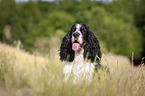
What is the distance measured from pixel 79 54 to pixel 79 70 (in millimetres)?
416

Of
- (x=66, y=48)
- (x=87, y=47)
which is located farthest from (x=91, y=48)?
(x=66, y=48)

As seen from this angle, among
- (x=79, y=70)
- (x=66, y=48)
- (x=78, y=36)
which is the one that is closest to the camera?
(x=79, y=70)

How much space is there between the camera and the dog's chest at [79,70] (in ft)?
10.1

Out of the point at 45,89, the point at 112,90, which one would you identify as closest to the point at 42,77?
the point at 45,89

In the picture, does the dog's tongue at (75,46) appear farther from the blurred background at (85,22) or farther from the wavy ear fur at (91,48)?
the blurred background at (85,22)

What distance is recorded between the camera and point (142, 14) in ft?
93.8

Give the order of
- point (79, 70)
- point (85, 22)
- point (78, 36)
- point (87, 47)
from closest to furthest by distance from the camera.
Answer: point (79, 70) → point (78, 36) → point (87, 47) → point (85, 22)

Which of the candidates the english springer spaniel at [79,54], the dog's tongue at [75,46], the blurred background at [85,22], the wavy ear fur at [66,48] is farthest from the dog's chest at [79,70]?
the blurred background at [85,22]

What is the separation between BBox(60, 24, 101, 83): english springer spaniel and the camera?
10.4 feet

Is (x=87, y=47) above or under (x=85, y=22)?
under

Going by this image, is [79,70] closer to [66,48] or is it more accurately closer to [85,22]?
[66,48]

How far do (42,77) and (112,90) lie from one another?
1.35 m

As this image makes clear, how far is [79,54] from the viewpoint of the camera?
3.56 metres

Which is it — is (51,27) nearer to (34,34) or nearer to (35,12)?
(34,34)
